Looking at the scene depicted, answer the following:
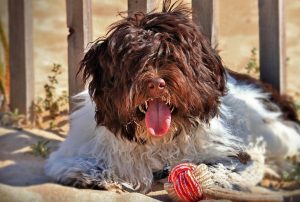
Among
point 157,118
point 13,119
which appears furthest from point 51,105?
point 157,118

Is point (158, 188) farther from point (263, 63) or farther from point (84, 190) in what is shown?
point (263, 63)

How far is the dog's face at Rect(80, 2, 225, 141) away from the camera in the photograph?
3.89 meters

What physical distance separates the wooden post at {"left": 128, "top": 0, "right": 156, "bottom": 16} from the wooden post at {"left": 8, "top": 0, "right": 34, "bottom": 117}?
0.97 m

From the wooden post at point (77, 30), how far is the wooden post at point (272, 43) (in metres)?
1.12

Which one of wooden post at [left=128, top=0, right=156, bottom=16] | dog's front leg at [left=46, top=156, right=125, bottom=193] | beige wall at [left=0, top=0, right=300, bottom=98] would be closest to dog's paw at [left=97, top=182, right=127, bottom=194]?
dog's front leg at [left=46, top=156, right=125, bottom=193]

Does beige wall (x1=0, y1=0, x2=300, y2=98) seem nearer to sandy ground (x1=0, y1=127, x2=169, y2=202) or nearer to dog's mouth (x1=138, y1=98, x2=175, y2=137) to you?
sandy ground (x1=0, y1=127, x2=169, y2=202)

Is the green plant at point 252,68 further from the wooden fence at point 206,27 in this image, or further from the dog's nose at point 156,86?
the dog's nose at point 156,86

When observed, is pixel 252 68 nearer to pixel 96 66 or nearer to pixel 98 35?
pixel 98 35

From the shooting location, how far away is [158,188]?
14.1ft

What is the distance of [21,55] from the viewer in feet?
18.3

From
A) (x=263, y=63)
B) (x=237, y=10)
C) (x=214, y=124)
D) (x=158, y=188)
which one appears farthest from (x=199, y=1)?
(x=237, y=10)

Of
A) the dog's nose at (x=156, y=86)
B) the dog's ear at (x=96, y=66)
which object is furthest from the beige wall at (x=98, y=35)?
the dog's nose at (x=156, y=86)

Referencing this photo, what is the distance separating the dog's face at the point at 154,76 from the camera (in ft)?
12.8

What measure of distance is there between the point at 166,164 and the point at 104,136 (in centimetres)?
38
